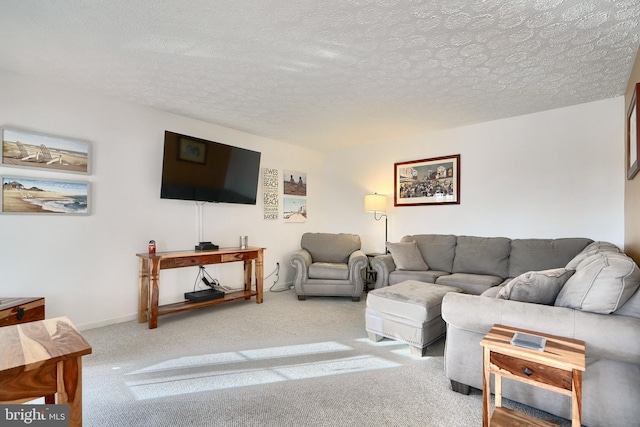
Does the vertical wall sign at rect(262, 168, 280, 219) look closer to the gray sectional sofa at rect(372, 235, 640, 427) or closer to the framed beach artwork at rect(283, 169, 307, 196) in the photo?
the framed beach artwork at rect(283, 169, 307, 196)

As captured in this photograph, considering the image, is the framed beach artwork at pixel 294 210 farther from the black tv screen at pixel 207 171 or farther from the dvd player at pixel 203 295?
the dvd player at pixel 203 295

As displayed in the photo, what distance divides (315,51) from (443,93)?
1483 mm

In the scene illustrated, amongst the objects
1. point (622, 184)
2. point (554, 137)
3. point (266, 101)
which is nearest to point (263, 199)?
point (266, 101)

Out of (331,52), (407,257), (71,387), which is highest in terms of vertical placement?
(331,52)

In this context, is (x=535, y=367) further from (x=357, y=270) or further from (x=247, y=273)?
(x=247, y=273)

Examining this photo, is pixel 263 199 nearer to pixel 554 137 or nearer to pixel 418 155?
pixel 418 155

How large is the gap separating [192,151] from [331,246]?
93.5 inches

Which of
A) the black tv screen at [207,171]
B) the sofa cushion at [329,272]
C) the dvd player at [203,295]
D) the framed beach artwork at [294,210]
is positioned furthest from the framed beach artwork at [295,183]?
the dvd player at [203,295]

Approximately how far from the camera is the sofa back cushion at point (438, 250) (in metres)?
4.03

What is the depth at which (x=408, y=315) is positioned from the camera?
2.58 meters

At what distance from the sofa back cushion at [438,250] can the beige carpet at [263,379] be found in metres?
1.43

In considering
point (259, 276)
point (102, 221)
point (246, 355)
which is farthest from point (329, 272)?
point (102, 221)

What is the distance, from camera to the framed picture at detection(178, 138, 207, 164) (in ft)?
11.8

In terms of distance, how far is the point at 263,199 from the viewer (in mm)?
4816
